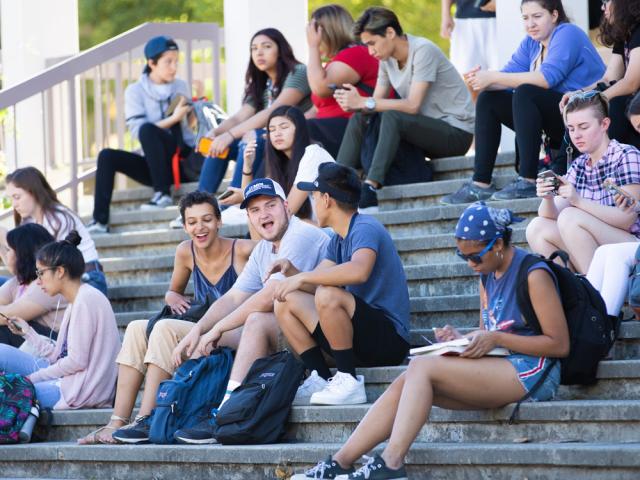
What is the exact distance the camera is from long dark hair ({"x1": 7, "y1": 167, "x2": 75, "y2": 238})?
30.5ft

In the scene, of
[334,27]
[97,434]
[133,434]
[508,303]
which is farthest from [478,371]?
[334,27]

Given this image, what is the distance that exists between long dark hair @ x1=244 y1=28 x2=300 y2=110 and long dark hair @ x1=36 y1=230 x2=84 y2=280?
2.64 m

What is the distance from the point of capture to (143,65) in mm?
12039

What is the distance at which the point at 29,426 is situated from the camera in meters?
7.53

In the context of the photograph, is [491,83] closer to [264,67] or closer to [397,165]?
[397,165]

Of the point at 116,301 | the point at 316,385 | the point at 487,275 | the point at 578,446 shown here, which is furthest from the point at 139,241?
the point at 578,446

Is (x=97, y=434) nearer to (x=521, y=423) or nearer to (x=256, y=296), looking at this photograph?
(x=256, y=296)

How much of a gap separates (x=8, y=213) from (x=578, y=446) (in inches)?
249

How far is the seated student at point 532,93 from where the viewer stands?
813 cm

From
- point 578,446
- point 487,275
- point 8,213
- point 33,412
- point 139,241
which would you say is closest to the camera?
point 578,446

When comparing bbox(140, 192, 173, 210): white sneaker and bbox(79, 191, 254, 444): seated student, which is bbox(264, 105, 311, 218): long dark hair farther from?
bbox(140, 192, 173, 210): white sneaker

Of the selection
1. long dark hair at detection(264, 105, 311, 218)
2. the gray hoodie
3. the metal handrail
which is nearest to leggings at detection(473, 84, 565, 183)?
long dark hair at detection(264, 105, 311, 218)

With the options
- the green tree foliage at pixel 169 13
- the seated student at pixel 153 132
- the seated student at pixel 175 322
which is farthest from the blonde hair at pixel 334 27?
the green tree foliage at pixel 169 13

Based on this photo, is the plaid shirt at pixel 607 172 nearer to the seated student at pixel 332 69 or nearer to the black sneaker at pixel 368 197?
the black sneaker at pixel 368 197
